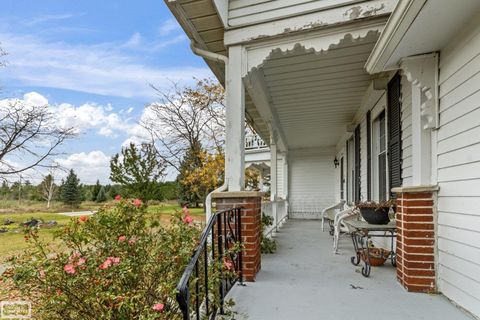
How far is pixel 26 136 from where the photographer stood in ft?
42.6

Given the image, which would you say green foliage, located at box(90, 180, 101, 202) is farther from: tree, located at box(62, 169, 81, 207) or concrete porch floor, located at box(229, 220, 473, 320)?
concrete porch floor, located at box(229, 220, 473, 320)

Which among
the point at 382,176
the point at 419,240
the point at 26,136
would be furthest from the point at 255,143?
the point at 419,240

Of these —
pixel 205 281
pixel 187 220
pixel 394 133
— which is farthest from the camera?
pixel 394 133

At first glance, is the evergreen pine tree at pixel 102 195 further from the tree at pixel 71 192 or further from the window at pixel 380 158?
the window at pixel 380 158

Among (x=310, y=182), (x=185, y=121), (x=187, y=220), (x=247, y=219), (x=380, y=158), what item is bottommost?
(x=247, y=219)

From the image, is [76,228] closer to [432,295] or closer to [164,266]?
[164,266]

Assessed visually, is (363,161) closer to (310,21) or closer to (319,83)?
(319,83)

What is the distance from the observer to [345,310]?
8.17 ft

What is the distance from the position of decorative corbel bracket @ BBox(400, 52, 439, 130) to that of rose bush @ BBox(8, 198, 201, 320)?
2.33 m

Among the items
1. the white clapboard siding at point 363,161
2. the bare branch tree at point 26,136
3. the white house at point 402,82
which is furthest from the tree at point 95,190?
the white house at point 402,82

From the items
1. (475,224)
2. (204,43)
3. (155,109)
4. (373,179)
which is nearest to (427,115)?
(475,224)

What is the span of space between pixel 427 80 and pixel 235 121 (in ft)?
6.14

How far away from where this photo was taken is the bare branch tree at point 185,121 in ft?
59.1
